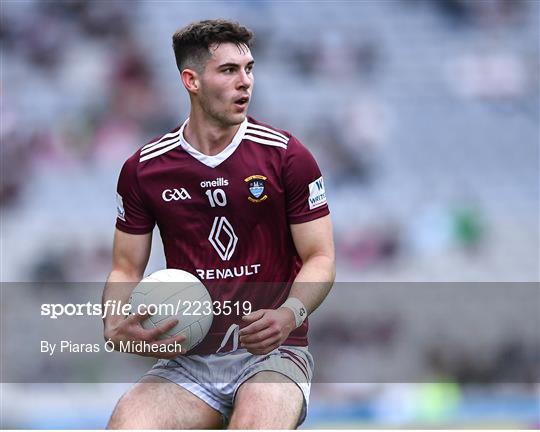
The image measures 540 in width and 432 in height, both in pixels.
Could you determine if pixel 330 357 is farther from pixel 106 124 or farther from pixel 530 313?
pixel 106 124

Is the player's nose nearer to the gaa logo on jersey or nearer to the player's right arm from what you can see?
the gaa logo on jersey

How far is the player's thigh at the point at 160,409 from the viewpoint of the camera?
4.45m

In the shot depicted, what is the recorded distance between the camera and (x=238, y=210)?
475cm

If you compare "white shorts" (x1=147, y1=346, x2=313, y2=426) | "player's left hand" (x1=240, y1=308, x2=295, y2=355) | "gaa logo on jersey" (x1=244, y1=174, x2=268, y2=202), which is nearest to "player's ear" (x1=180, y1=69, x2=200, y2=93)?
"gaa logo on jersey" (x1=244, y1=174, x2=268, y2=202)

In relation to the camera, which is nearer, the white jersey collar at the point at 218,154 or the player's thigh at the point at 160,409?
the player's thigh at the point at 160,409

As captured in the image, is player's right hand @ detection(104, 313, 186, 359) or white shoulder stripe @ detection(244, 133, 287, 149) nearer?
player's right hand @ detection(104, 313, 186, 359)

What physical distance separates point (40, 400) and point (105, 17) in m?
5.56

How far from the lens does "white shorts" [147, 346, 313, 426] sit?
462cm

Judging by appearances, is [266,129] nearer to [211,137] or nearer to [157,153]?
[211,137]

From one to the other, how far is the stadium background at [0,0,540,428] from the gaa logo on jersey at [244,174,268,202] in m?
6.04

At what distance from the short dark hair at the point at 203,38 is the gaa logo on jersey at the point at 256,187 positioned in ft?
1.92

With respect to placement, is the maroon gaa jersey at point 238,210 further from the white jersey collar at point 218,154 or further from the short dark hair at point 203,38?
the short dark hair at point 203,38
